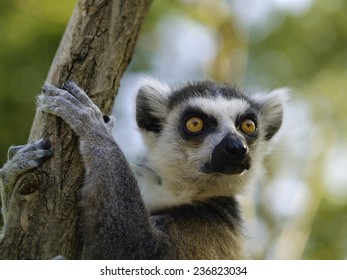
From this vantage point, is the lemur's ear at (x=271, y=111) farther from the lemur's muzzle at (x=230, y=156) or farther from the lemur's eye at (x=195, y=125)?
the lemur's muzzle at (x=230, y=156)

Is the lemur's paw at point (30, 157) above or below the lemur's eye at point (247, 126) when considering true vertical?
below

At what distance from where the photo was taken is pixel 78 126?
5.02 metres

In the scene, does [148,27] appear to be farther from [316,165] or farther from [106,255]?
[106,255]

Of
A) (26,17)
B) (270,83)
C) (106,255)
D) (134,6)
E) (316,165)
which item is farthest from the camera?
(270,83)

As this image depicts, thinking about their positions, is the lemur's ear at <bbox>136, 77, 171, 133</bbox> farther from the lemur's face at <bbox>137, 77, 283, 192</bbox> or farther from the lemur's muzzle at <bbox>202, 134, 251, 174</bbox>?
the lemur's muzzle at <bbox>202, 134, 251, 174</bbox>

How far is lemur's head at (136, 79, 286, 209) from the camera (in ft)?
19.4

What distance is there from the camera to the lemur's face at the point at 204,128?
5.87 meters

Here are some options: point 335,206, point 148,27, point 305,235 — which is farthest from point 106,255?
point 335,206

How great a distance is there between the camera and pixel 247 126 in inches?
255

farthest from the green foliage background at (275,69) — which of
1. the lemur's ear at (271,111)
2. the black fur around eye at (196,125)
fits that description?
the black fur around eye at (196,125)

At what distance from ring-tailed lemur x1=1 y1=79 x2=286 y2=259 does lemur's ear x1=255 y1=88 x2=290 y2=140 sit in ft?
0.05

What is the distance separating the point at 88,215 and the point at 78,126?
33.6 inches

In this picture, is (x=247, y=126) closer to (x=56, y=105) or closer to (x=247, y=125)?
(x=247, y=125)

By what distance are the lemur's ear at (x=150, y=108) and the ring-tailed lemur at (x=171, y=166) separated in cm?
1
